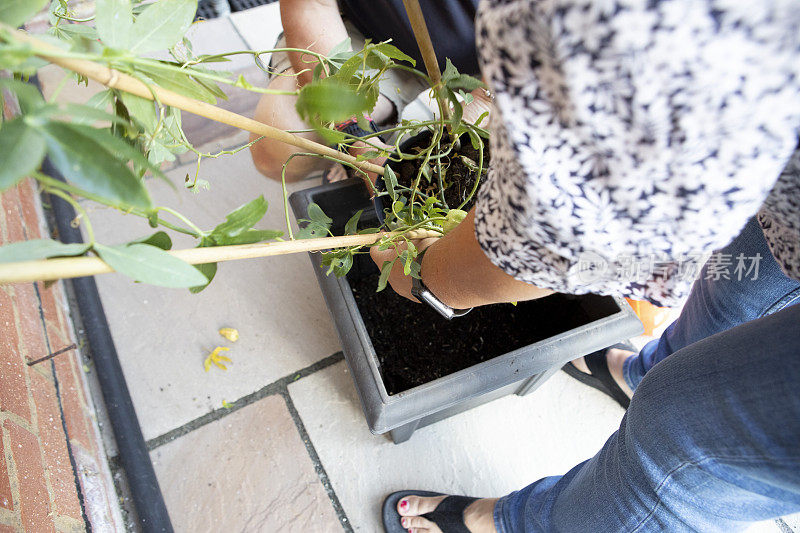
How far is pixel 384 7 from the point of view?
802 millimetres

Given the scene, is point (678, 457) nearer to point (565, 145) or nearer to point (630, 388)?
point (565, 145)

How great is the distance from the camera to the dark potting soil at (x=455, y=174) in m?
0.69

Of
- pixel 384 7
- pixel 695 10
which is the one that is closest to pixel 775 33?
pixel 695 10

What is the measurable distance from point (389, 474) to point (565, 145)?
32.9 inches

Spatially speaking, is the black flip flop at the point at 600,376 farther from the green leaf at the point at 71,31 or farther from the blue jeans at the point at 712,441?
the green leaf at the point at 71,31

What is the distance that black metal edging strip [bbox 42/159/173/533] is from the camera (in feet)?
2.95

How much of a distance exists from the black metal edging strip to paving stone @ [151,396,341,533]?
3 centimetres

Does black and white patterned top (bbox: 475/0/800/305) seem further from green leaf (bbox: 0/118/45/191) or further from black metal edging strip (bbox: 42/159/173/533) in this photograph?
black metal edging strip (bbox: 42/159/173/533)

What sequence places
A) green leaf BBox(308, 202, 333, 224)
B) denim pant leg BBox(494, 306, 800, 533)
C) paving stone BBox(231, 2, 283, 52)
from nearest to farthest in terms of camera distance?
denim pant leg BBox(494, 306, 800, 533) → green leaf BBox(308, 202, 333, 224) → paving stone BBox(231, 2, 283, 52)

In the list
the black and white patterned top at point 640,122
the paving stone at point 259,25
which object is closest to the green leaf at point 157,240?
the black and white patterned top at point 640,122

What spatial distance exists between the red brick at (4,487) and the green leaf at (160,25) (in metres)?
0.60

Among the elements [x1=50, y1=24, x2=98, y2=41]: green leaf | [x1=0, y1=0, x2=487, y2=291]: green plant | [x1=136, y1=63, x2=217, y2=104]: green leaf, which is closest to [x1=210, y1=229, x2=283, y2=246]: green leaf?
[x1=0, y1=0, x2=487, y2=291]: green plant

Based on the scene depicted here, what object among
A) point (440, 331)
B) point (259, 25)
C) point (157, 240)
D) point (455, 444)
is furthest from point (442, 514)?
point (259, 25)

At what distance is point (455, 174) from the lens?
0.70 meters
